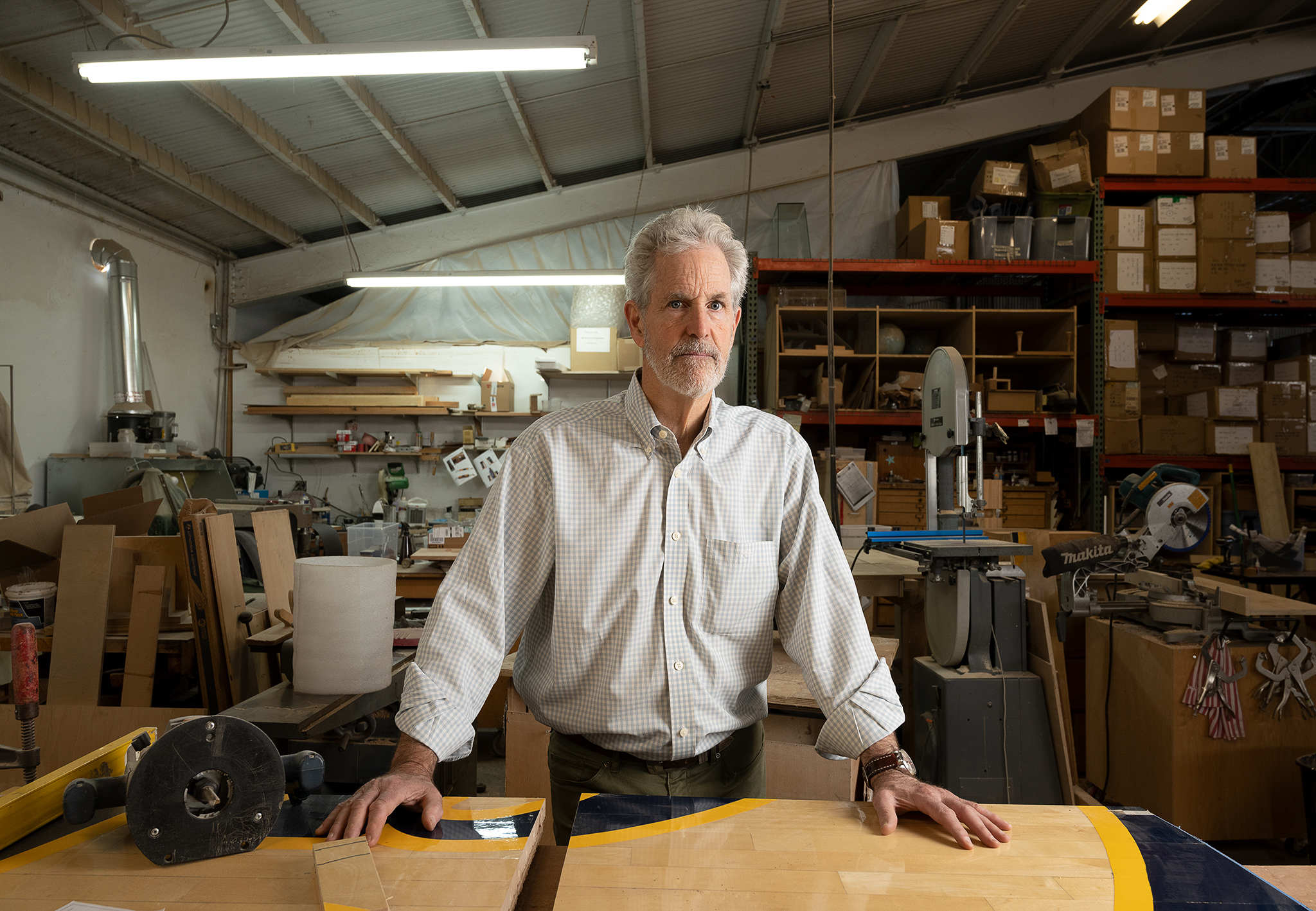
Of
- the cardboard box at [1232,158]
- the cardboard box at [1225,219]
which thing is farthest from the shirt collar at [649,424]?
the cardboard box at [1232,158]

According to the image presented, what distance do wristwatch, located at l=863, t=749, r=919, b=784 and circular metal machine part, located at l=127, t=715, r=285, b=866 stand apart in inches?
31.7

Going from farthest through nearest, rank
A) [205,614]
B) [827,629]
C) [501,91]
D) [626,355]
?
[626,355], [501,91], [205,614], [827,629]

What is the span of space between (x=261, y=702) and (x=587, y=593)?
120cm

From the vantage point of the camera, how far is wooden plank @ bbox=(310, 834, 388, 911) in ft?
2.58

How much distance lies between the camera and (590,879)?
0.87m

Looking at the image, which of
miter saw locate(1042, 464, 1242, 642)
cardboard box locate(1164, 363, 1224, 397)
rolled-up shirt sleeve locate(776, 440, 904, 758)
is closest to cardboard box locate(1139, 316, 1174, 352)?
cardboard box locate(1164, 363, 1224, 397)

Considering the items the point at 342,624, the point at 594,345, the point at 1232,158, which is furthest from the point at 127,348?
the point at 1232,158

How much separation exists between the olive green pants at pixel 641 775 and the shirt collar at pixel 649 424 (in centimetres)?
51

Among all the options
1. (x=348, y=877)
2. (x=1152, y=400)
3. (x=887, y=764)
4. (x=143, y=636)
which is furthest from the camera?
(x=1152, y=400)

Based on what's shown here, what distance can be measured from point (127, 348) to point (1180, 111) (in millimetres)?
→ 7586

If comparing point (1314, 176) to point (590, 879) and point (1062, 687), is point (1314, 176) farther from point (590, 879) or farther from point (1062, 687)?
point (590, 879)

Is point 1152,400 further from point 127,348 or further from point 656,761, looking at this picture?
point 127,348

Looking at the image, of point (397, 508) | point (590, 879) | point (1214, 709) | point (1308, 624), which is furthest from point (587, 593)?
point (397, 508)

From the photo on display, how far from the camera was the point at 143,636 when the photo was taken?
2.70 m
